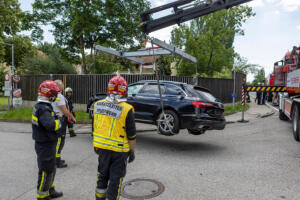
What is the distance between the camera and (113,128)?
2.93 m

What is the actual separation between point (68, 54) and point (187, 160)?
18.9 metres

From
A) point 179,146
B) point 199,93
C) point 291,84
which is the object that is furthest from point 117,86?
point 291,84

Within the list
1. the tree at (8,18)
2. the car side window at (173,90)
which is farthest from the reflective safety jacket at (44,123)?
the tree at (8,18)

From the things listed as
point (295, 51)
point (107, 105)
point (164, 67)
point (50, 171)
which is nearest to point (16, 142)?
point (50, 171)

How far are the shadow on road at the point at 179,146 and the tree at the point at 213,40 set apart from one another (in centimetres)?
1629

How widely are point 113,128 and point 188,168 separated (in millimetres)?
2691

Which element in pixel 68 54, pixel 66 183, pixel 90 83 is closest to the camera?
pixel 66 183

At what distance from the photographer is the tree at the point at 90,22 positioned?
1861 centimetres

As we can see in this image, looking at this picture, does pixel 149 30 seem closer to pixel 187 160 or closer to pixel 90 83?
pixel 187 160

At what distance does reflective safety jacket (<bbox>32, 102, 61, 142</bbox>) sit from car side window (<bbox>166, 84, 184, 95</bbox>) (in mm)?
4228

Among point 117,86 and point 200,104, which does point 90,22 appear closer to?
point 200,104

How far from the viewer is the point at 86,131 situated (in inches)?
375

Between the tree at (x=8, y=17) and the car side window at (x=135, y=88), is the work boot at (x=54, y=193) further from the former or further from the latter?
the tree at (x=8, y=17)

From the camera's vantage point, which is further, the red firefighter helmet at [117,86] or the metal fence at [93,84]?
the metal fence at [93,84]
